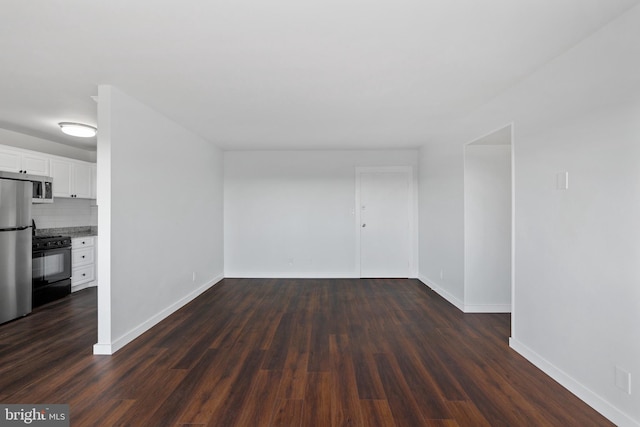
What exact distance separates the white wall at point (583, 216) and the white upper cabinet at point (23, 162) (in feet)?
19.1

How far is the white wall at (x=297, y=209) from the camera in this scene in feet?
18.5

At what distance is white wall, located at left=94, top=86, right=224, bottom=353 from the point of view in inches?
106

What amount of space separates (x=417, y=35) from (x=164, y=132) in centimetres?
303

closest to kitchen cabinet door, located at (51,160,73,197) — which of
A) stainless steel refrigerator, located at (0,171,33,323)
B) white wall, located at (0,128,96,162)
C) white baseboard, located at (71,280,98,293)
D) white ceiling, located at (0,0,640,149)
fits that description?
white wall, located at (0,128,96,162)

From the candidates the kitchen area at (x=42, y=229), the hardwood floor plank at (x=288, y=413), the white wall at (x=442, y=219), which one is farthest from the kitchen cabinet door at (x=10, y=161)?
the white wall at (x=442, y=219)

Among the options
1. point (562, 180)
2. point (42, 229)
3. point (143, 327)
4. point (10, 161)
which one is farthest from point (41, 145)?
point (562, 180)

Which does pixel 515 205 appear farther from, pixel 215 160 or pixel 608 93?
pixel 215 160

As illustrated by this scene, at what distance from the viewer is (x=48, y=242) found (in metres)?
4.18

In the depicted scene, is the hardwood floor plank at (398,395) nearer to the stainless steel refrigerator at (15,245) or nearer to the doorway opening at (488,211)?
the doorway opening at (488,211)

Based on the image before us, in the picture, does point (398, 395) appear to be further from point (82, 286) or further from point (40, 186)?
point (82, 286)

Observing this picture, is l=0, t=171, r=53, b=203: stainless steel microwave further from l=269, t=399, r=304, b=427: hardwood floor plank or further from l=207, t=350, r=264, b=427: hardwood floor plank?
l=269, t=399, r=304, b=427: hardwood floor plank

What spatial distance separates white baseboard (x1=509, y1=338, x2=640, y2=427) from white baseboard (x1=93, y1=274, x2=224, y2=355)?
12.0 feet

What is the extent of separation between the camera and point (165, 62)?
2.33 m

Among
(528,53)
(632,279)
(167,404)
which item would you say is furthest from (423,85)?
(167,404)
